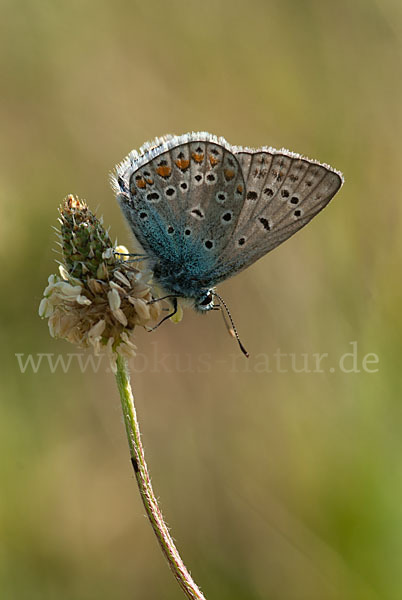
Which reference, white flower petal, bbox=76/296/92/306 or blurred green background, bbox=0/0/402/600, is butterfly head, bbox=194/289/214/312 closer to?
white flower petal, bbox=76/296/92/306

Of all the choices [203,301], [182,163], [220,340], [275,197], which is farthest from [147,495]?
[220,340]

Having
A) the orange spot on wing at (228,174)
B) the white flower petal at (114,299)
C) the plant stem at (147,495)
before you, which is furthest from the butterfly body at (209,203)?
the plant stem at (147,495)

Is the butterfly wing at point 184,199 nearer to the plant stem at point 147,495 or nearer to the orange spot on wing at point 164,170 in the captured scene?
the orange spot on wing at point 164,170

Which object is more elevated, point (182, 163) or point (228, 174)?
point (182, 163)

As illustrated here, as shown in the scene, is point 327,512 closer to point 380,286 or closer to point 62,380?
point 380,286

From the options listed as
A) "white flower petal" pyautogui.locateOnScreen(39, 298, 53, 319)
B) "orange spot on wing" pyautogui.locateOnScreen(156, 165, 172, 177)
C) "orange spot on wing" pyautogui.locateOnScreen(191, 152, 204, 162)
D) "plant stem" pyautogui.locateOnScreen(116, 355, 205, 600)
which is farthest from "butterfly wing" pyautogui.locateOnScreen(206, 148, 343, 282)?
"plant stem" pyautogui.locateOnScreen(116, 355, 205, 600)

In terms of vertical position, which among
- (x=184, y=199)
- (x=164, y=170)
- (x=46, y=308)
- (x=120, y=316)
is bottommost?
(x=120, y=316)

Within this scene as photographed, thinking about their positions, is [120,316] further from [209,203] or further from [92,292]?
[209,203]
